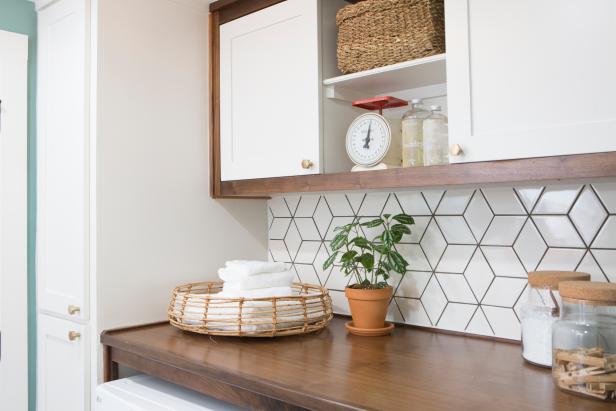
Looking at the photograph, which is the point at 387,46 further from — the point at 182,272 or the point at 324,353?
the point at 182,272

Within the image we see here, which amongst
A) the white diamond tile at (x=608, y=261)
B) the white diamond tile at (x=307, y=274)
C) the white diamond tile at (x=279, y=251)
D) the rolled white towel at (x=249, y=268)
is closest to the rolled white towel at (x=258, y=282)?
the rolled white towel at (x=249, y=268)

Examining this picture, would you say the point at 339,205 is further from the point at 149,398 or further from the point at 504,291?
the point at 149,398

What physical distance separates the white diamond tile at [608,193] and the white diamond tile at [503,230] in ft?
0.73

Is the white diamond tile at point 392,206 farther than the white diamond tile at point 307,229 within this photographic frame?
No

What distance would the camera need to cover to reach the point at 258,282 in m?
1.83

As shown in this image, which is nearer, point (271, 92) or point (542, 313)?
point (542, 313)

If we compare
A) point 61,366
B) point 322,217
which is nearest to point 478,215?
point 322,217

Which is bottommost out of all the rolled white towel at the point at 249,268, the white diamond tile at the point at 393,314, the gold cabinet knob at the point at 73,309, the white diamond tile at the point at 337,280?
the white diamond tile at the point at 393,314

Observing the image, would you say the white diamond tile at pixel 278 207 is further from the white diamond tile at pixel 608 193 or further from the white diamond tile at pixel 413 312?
the white diamond tile at pixel 608 193

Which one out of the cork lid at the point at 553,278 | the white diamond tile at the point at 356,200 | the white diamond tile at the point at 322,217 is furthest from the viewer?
the white diamond tile at the point at 322,217

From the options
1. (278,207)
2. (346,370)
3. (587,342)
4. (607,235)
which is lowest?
(346,370)

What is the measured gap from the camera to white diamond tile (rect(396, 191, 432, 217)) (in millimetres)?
1920

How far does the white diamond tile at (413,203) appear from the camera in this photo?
6.30 ft

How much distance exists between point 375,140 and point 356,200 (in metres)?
0.45
